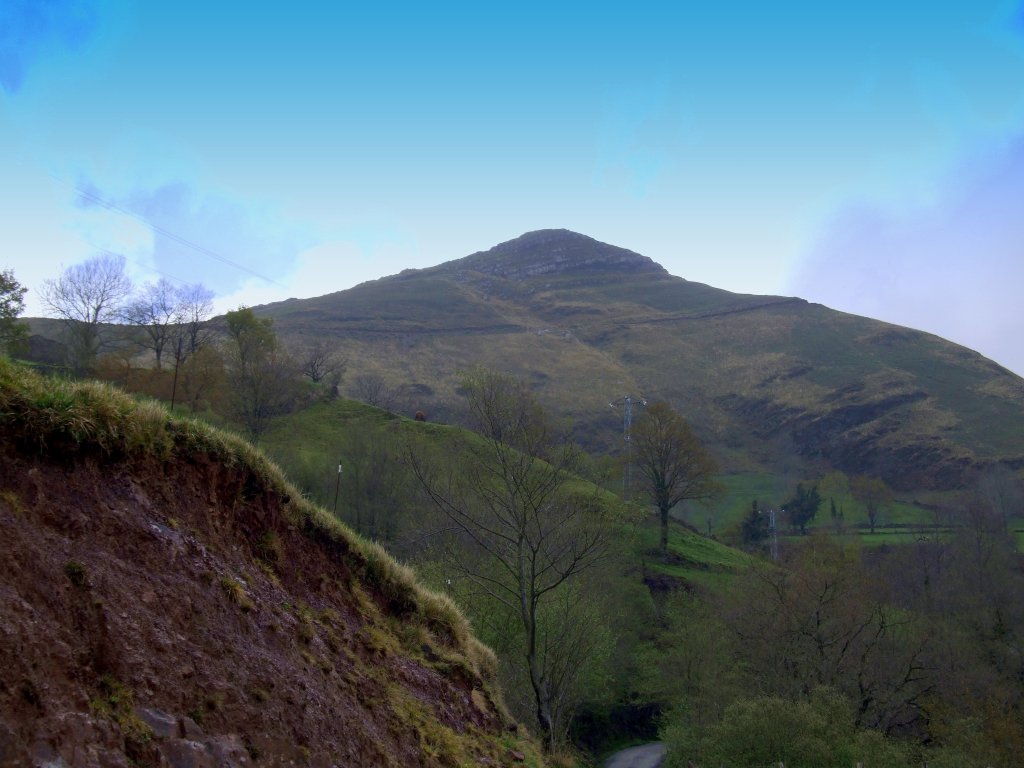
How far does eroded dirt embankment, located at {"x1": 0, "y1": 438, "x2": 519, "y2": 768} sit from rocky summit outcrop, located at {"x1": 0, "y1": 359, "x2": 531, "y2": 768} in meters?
0.02

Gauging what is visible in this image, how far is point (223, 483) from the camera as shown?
27.6ft

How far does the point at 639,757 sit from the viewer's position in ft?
122

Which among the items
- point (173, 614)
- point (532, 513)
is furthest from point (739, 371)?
point (173, 614)

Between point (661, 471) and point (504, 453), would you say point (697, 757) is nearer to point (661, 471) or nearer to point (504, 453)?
point (504, 453)

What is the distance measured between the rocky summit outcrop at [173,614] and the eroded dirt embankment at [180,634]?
16 mm

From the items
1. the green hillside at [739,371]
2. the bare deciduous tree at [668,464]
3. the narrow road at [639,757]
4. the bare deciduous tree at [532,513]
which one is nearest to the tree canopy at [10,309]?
the bare deciduous tree at [532,513]

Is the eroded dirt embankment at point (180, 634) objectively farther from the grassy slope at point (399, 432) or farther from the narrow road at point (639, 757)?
the grassy slope at point (399, 432)

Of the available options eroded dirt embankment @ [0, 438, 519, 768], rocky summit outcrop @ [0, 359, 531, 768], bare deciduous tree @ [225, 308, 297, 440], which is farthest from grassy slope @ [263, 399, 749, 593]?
eroded dirt embankment @ [0, 438, 519, 768]

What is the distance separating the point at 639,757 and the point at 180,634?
3599 centimetres

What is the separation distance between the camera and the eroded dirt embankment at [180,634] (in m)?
→ 5.02

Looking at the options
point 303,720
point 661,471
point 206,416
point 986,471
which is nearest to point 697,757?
point 303,720

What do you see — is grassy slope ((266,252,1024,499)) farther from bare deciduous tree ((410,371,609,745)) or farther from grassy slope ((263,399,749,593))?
bare deciduous tree ((410,371,609,745))

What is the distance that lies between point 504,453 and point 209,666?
1529cm

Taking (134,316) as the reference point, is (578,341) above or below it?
above
